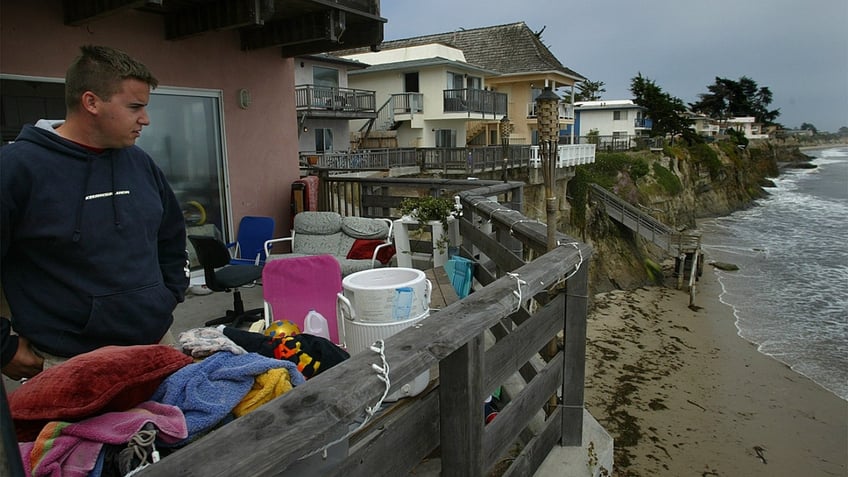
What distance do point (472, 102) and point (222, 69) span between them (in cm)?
2083

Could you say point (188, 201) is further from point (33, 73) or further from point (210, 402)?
point (210, 402)

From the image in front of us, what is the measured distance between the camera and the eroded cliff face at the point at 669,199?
72.5 ft

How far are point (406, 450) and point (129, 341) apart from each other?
102 cm

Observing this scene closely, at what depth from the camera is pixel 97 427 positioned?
1219mm

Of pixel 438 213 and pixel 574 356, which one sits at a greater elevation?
pixel 438 213

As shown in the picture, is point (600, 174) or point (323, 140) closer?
point (323, 140)

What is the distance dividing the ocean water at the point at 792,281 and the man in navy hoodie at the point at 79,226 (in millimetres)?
13526

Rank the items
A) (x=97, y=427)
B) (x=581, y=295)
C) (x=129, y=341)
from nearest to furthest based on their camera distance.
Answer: (x=97, y=427)
(x=129, y=341)
(x=581, y=295)

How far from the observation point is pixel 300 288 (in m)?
3.60

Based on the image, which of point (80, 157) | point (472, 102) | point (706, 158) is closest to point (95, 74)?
point (80, 157)

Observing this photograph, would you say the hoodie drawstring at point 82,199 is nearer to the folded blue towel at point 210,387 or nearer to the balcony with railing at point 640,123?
the folded blue towel at point 210,387

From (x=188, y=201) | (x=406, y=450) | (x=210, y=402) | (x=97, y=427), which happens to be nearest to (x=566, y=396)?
(x=406, y=450)

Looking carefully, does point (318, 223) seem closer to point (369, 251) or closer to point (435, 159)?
point (369, 251)

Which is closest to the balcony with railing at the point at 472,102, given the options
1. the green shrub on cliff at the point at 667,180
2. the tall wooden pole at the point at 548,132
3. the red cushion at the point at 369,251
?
the green shrub on cliff at the point at 667,180
